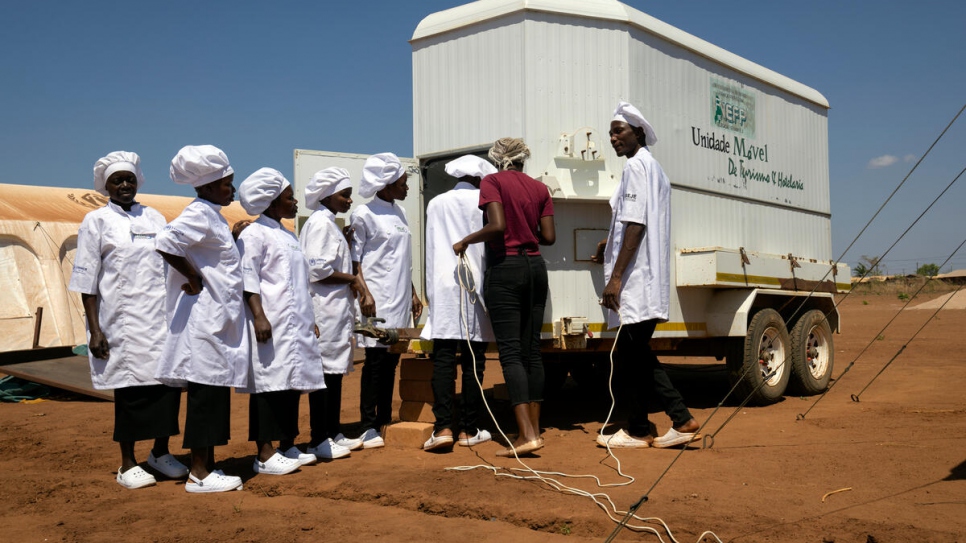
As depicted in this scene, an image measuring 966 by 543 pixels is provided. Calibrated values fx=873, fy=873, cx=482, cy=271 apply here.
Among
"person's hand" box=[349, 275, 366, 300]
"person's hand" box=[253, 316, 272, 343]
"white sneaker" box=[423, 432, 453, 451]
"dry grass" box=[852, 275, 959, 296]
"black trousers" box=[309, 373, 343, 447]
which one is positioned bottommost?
"white sneaker" box=[423, 432, 453, 451]

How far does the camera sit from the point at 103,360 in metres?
5.30

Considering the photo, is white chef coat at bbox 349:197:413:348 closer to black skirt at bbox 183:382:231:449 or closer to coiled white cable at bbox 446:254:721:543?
coiled white cable at bbox 446:254:721:543

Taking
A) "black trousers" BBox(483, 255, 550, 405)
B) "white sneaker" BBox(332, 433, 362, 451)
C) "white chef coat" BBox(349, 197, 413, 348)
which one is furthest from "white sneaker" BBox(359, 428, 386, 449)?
"black trousers" BBox(483, 255, 550, 405)

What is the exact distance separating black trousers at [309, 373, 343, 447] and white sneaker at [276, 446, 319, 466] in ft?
1.08

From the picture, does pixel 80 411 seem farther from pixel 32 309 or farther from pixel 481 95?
pixel 481 95

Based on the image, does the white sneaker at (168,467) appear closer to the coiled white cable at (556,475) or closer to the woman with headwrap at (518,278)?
the coiled white cable at (556,475)

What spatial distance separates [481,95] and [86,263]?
3.23m

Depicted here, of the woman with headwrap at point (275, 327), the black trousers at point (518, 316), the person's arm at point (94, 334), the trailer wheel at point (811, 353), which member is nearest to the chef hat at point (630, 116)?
the black trousers at point (518, 316)

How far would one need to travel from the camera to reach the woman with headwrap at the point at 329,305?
585 centimetres

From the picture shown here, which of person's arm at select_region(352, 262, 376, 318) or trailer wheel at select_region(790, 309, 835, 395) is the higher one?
person's arm at select_region(352, 262, 376, 318)

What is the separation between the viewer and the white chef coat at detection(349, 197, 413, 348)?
631 centimetres

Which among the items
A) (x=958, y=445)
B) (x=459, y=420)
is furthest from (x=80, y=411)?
(x=958, y=445)

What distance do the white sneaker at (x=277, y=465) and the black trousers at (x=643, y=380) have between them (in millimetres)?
2193

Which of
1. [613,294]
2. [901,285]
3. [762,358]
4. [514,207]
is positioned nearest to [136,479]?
[514,207]
